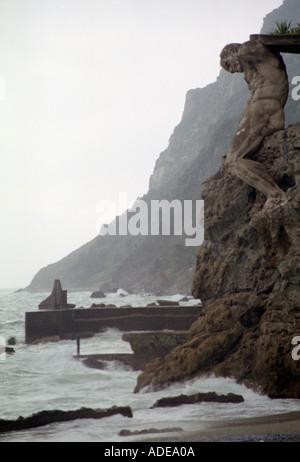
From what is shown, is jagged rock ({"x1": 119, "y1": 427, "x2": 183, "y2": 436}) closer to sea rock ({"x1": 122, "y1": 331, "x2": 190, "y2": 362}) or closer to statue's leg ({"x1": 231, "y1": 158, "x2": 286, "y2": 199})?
statue's leg ({"x1": 231, "y1": 158, "x2": 286, "y2": 199})

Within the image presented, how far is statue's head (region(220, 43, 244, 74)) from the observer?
910cm

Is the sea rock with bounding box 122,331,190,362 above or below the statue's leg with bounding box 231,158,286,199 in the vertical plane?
below

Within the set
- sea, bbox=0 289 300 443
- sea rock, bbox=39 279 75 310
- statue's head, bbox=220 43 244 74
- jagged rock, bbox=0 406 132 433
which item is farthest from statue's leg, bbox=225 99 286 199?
sea rock, bbox=39 279 75 310

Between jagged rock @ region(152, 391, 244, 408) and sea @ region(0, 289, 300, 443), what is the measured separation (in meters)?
0.09

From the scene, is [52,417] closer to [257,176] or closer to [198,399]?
[198,399]

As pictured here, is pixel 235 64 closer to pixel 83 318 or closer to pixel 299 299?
pixel 299 299

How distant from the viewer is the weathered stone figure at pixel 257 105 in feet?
28.0

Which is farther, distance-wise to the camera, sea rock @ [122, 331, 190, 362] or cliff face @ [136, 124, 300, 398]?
sea rock @ [122, 331, 190, 362]

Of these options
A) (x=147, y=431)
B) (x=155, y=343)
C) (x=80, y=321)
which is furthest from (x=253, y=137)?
(x=80, y=321)

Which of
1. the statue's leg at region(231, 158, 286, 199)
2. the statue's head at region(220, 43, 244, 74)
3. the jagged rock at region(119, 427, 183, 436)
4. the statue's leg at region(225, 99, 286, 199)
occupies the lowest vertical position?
the jagged rock at region(119, 427, 183, 436)

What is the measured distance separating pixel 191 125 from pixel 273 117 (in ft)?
412

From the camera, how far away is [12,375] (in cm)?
1178

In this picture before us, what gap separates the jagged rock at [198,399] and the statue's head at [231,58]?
17.2 feet

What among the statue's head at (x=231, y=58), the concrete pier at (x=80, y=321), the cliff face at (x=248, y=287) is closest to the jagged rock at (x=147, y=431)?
the cliff face at (x=248, y=287)
